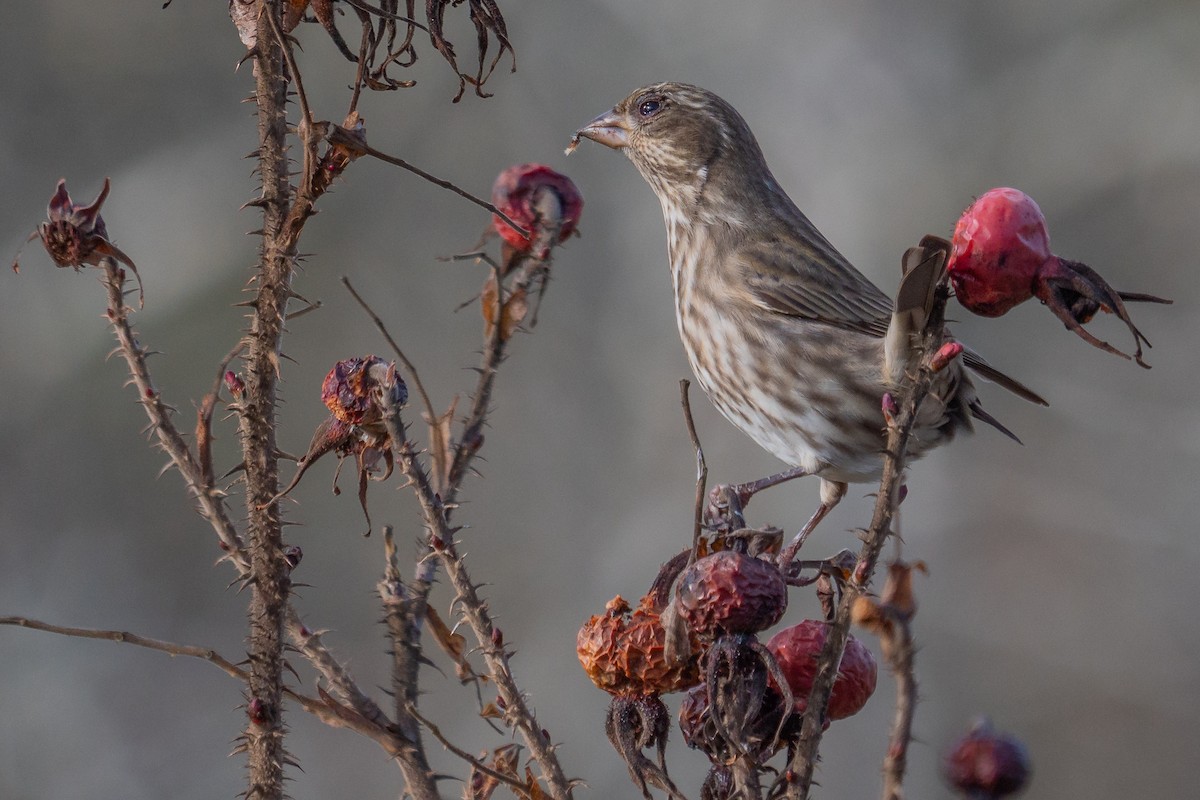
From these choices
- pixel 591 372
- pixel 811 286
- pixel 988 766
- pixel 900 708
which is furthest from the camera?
pixel 591 372

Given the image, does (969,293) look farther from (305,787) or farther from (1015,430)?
(1015,430)

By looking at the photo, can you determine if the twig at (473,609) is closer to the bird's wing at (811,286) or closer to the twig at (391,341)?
the twig at (391,341)

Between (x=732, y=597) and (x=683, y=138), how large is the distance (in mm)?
2985

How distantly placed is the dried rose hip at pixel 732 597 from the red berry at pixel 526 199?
54cm

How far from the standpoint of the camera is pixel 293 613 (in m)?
1.56

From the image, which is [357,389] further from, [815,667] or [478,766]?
[815,667]

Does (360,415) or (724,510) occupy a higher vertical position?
(360,415)

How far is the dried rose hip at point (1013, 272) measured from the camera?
136cm

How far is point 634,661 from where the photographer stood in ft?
4.66

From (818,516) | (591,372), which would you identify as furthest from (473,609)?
(591,372)

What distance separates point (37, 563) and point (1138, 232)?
749cm

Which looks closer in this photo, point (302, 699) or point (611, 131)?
point (302, 699)

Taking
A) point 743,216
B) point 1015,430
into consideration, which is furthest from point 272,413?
point 1015,430

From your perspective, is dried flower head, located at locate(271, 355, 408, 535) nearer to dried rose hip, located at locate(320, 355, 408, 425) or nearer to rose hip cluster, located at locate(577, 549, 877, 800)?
dried rose hip, located at locate(320, 355, 408, 425)
